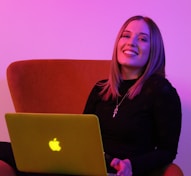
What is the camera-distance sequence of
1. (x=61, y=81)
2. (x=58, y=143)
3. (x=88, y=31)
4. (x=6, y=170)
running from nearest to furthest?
1. (x=58, y=143)
2. (x=6, y=170)
3. (x=61, y=81)
4. (x=88, y=31)

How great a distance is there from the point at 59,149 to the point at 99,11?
1228 mm

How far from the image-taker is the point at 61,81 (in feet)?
6.19

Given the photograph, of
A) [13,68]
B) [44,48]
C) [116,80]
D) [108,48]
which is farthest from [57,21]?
[116,80]

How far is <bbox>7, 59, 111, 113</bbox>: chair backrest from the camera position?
73.0 inches

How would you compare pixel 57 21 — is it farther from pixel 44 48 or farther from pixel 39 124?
pixel 39 124

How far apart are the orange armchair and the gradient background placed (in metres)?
0.38

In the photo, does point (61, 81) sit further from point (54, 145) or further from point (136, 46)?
point (54, 145)

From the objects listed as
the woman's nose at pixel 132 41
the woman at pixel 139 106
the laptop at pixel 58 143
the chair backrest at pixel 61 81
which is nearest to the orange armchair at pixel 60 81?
the chair backrest at pixel 61 81

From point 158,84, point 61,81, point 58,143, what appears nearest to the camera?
point 58,143

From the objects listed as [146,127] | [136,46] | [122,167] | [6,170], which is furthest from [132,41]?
[6,170]

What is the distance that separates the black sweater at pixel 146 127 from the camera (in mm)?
1410

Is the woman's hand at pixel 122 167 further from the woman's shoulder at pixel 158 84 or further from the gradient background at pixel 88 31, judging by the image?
the gradient background at pixel 88 31

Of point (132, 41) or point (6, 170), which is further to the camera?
point (132, 41)

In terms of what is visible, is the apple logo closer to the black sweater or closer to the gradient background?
the black sweater
